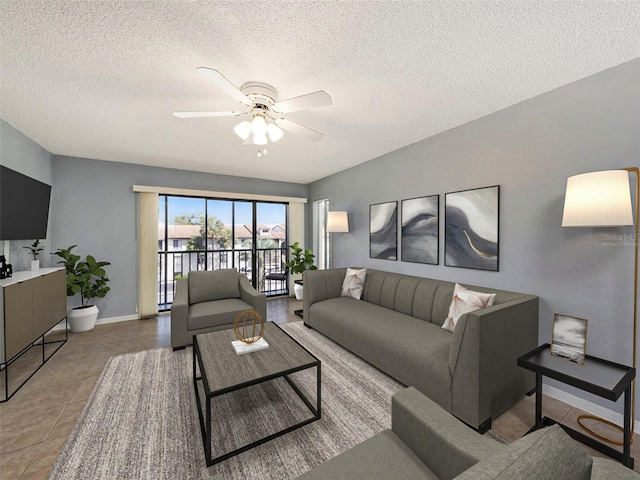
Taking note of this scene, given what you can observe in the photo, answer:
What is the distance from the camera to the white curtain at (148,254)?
13.9ft

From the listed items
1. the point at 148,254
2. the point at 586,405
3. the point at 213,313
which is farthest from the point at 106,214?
the point at 586,405

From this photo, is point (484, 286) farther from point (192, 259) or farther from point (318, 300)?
point (192, 259)

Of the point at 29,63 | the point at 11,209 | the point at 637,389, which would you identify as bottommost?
the point at 637,389

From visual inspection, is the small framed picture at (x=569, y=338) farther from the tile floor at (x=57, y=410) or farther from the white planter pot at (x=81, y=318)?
the white planter pot at (x=81, y=318)

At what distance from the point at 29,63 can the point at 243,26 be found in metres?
1.58

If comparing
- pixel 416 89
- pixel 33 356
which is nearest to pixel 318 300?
pixel 416 89

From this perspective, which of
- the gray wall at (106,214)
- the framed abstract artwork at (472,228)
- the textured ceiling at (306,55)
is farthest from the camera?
the gray wall at (106,214)

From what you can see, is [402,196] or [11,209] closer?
[11,209]

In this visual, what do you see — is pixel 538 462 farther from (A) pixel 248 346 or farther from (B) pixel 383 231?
(B) pixel 383 231

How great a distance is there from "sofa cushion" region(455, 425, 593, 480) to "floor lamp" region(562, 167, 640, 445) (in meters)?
1.58

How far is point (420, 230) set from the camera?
3.29 meters

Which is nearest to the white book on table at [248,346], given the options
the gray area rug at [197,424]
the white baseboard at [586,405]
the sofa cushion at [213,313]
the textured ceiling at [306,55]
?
the gray area rug at [197,424]

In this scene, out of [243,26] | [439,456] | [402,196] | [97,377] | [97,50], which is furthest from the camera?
[402,196]

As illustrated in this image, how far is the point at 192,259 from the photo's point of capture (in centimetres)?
499
